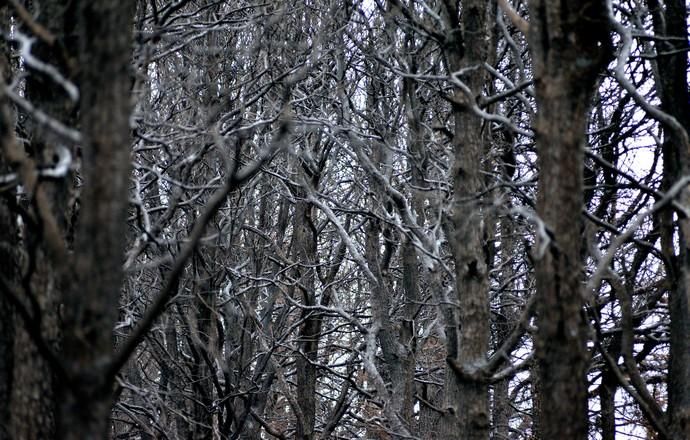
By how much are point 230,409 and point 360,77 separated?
4716 mm

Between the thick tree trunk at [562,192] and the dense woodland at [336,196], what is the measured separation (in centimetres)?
1

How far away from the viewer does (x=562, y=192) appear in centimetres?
465

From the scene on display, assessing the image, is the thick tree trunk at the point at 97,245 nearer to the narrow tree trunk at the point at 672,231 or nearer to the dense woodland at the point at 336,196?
the dense woodland at the point at 336,196

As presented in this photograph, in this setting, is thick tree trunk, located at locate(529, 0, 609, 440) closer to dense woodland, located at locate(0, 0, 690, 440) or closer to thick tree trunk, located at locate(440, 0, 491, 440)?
dense woodland, located at locate(0, 0, 690, 440)

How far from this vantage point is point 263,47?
10.5 metres

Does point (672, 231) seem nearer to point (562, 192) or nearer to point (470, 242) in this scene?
point (470, 242)

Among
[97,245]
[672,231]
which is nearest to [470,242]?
[672,231]

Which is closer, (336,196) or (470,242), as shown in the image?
(470,242)

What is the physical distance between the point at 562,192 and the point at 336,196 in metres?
9.98

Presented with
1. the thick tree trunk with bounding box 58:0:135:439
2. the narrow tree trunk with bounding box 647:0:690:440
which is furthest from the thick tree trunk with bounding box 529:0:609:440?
the narrow tree trunk with bounding box 647:0:690:440

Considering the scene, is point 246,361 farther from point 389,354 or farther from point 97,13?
point 97,13

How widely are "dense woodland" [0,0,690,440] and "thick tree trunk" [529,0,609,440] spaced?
0.04 feet

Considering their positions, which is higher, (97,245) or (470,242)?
(470,242)

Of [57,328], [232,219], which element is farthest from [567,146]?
[232,219]
